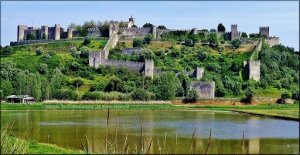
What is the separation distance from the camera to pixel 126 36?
86188mm

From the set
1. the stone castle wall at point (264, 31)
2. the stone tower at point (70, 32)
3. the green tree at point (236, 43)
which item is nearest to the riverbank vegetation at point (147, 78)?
the green tree at point (236, 43)

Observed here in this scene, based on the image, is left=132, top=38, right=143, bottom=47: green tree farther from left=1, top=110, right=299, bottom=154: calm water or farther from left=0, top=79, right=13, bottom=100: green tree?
left=1, top=110, right=299, bottom=154: calm water

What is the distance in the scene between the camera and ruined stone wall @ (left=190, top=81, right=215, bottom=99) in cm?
6356

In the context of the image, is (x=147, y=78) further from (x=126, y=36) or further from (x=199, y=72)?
(x=126, y=36)

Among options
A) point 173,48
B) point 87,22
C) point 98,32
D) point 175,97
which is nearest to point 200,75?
point 175,97

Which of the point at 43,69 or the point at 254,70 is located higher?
the point at 254,70

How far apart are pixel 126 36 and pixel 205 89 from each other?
2592 centimetres

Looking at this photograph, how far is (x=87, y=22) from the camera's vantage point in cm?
9606

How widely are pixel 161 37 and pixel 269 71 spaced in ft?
68.4

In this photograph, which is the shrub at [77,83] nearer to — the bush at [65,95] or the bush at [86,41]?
the bush at [65,95]

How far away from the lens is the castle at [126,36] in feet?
223

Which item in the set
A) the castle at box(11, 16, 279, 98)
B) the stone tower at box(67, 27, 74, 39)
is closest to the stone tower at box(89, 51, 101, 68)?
the castle at box(11, 16, 279, 98)

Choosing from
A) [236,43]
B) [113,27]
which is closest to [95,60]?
[113,27]

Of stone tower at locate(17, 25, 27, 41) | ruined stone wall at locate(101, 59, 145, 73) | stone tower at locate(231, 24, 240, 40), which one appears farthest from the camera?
stone tower at locate(17, 25, 27, 41)
